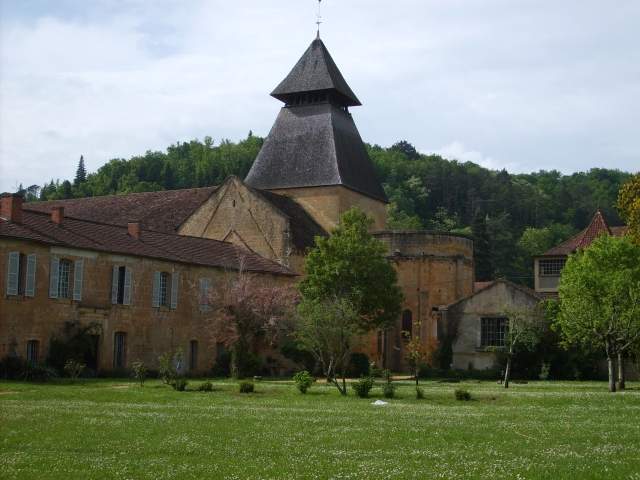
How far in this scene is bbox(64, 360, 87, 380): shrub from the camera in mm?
34000

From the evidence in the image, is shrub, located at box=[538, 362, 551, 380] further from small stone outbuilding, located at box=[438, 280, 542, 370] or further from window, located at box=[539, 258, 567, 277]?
window, located at box=[539, 258, 567, 277]

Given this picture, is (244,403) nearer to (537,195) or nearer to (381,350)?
(381,350)

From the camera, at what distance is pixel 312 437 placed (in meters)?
16.1

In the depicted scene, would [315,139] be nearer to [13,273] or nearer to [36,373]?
[13,273]

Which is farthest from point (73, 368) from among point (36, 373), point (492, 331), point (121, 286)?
point (492, 331)

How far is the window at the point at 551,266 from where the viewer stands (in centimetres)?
5297

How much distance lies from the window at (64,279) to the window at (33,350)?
2.26m

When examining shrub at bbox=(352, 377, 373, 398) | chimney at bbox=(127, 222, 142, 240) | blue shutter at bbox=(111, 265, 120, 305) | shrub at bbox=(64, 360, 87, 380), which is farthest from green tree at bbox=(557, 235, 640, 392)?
chimney at bbox=(127, 222, 142, 240)

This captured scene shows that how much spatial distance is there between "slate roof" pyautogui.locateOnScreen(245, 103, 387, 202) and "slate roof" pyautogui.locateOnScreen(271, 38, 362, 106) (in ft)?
3.39

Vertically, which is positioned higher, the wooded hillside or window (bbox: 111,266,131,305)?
the wooded hillside

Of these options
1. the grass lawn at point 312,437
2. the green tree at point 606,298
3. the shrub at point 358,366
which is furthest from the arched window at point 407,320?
the grass lawn at point 312,437

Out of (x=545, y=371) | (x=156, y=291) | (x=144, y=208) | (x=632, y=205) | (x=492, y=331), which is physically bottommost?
(x=545, y=371)

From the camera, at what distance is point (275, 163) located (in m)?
56.1

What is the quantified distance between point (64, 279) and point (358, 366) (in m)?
14.8
